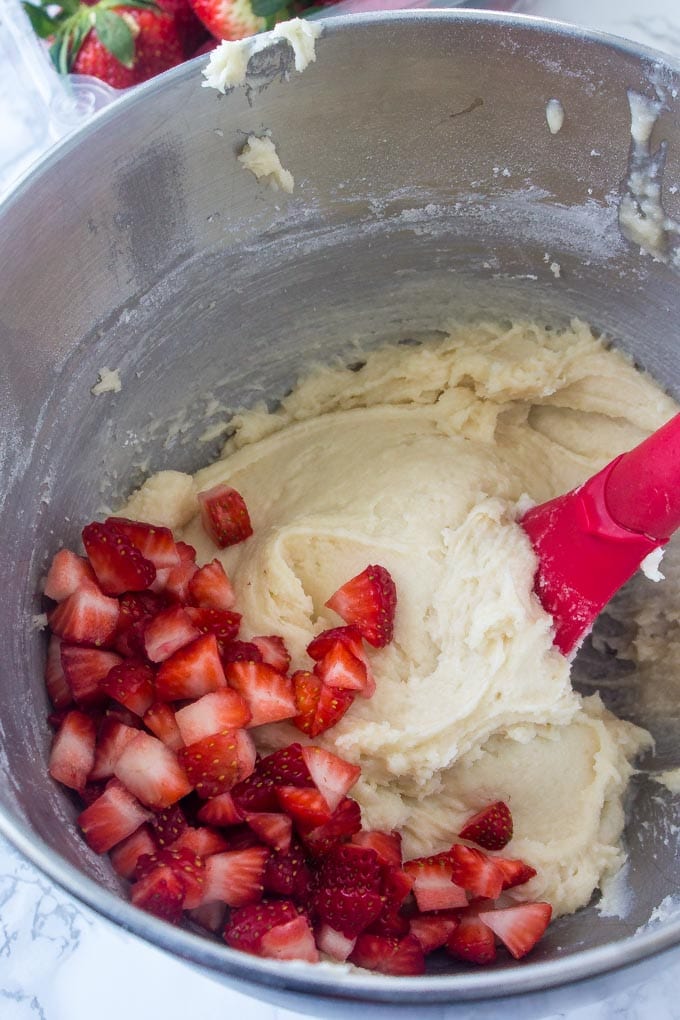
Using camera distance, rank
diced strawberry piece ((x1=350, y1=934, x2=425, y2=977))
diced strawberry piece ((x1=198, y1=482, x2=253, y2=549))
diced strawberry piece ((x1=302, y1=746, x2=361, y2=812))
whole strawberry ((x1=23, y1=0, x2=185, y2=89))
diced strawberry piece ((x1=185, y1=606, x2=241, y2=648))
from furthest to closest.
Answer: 1. whole strawberry ((x1=23, y1=0, x2=185, y2=89))
2. diced strawberry piece ((x1=198, y1=482, x2=253, y2=549))
3. diced strawberry piece ((x1=185, y1=606, x2=241, y2=648))
4. diced strawberry piece ((x1=302, y1=746, x2=361, y2=812))
5. diced strawberry piece ((x1=350, y1=934, x2=425, y2=977))

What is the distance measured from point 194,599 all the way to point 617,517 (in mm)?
743

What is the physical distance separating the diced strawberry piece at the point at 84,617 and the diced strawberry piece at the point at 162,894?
0.39 meters

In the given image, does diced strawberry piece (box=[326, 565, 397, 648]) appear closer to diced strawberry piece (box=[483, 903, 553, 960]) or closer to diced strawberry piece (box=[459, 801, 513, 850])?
diced strawberry piece (box=[459, 801, 513, 850])

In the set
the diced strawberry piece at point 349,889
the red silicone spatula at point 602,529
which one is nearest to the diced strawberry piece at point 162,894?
the diced strawberry piece at point 349,889

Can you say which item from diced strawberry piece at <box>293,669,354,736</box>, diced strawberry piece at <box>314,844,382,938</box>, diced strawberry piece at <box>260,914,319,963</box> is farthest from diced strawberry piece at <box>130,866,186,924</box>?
diced strawberry piece at <box>293,669,354,736</box>

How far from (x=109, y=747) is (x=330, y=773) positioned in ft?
1.16

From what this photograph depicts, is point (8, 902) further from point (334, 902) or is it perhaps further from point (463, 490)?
point (463, 490)

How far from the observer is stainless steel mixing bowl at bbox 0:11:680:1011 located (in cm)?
148

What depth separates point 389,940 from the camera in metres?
1.44

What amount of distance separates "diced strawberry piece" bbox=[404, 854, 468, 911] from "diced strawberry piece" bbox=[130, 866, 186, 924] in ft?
1.33

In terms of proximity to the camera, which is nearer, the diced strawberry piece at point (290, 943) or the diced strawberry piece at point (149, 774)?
the diced strawberry piece at point (290, 943)

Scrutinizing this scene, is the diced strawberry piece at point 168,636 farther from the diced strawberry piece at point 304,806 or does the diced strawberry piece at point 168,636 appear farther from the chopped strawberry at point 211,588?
the diced strawberry piece at point 304,806

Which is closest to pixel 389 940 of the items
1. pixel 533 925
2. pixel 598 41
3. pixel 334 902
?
pixel 334 902

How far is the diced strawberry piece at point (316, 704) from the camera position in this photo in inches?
62.0
